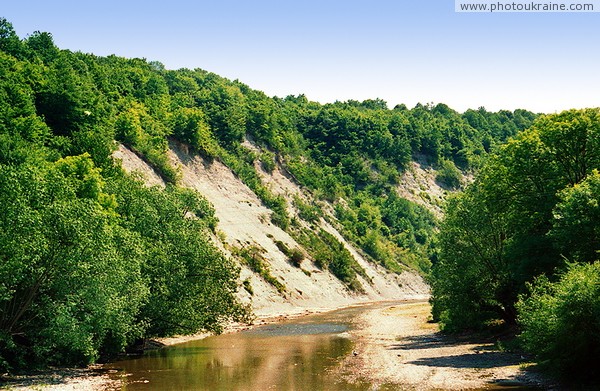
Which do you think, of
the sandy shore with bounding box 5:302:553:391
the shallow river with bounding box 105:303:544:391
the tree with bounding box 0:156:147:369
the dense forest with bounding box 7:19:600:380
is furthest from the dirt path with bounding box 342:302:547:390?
the tree with bounding box 0:156:147:369

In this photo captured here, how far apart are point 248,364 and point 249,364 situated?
0.19 ft

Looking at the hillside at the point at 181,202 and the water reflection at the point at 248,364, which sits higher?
the hillside at the point at 181,202

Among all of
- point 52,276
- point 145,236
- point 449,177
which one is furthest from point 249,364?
point 449,177

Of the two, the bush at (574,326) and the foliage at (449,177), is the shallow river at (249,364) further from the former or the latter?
the foliage at (449,177)

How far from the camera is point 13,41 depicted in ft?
315

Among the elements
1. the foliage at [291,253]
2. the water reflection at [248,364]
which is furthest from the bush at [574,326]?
the foliage at [291,253]

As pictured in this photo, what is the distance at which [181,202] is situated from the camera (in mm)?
61938

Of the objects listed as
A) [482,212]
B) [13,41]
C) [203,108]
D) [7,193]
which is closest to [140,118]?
[13,41]

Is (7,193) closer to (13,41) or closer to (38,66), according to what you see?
(38,66)

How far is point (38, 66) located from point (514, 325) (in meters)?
65.3

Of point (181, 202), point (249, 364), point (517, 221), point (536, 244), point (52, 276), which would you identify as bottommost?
point (249, 364)

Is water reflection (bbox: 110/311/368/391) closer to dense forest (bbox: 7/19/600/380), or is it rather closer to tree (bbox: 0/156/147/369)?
dense forest (bbox: 7/19/600/380)

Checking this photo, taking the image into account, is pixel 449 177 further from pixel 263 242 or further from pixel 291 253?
pixel 263 242

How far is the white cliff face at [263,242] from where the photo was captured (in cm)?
Answer: 8881
